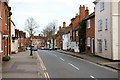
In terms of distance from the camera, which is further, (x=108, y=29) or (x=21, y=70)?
(x=108, y=29)

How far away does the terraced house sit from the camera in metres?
33.9

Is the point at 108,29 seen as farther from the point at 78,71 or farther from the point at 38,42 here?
the point at 38,42

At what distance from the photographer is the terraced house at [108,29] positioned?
1335 inches

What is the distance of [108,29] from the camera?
35.7m

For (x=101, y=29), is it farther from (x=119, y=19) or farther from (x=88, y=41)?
(x=88, y=41)

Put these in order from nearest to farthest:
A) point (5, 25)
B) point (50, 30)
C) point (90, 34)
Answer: point (5, 25)
point (90, 34)
point (50, 30)

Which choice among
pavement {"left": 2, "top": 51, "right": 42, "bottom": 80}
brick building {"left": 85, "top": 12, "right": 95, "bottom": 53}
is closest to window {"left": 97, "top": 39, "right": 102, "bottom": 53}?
brick building {"left": 85, "top": 12, "right": 95, "bottom": 53}

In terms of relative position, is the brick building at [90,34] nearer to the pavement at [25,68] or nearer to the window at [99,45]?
the window at [99,45]

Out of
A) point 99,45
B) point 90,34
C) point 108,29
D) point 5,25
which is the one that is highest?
point 5,25

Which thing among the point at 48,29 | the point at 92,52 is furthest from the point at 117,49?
the point at 48,29

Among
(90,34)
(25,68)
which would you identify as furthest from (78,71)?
(90,34)

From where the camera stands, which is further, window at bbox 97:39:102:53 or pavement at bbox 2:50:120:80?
window at bbox 97:39:102:53

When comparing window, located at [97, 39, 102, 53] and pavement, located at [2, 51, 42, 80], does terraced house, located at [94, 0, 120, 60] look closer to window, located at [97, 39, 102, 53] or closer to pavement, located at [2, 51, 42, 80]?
window, located at [97, 39, 102, 53]

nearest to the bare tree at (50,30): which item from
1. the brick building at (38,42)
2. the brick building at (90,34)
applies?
the brick building at (38,42)
